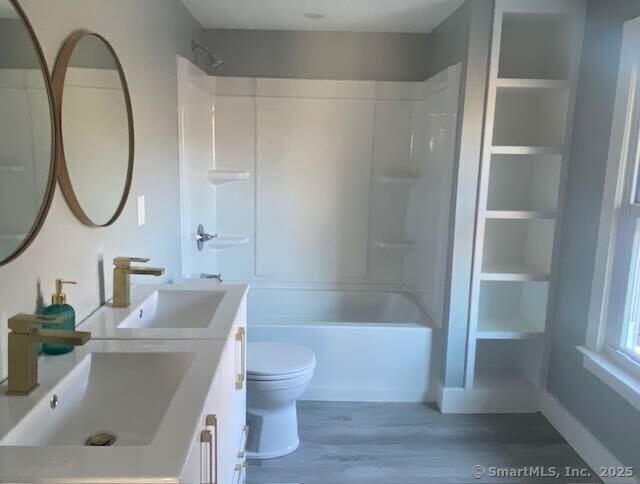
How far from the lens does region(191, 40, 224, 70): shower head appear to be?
2906mm

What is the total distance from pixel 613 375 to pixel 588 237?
670 mm

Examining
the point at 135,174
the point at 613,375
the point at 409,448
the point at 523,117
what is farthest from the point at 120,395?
the point at 523,117

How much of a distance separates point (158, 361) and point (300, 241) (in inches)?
93.4

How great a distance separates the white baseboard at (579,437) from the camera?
2.21 metres

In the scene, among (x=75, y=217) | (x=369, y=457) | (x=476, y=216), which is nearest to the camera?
(x=75, y=217)

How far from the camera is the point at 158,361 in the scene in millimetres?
1277

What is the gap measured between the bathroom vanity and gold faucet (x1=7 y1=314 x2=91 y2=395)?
3 centimetres

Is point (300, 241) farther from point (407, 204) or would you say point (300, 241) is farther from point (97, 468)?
point (97, 468)

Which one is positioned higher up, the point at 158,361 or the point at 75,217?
the point at 75,217

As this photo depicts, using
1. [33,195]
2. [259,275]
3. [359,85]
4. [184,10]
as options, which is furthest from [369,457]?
[184,10]

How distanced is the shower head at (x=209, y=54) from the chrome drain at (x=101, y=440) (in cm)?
235

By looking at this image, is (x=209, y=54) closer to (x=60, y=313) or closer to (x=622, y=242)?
(x=60, y=313)

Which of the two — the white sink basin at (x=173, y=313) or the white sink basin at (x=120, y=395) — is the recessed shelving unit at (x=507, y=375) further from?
the white sink basin at (x=120, y=395)

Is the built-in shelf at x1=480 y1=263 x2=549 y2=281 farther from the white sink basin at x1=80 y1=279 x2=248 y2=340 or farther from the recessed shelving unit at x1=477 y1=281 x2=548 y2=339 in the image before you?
the white sink basin at x1=80 y1=279 x2=248 y2=340
